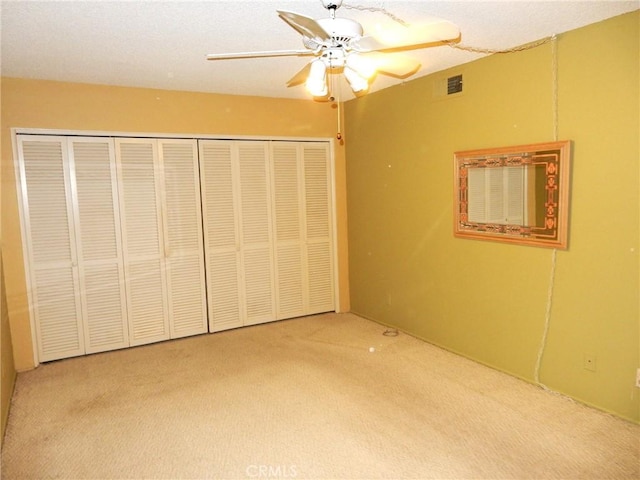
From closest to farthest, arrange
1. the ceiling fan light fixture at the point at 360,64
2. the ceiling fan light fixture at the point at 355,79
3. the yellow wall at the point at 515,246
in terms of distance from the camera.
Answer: the ceiling fan light fixture at the point at 360,64, the ceiling fan light fixture at the point at 355,79, the yellow wall at the point at 515,246

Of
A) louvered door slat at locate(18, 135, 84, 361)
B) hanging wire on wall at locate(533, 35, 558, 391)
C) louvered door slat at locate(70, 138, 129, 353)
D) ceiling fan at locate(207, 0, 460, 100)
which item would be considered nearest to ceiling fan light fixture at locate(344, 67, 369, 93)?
ceiling fan at locate(207, 0, 460, 100)

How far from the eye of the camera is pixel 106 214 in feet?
13.3

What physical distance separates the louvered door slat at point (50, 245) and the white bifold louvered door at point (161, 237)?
45cm

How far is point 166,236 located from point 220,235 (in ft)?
1.71

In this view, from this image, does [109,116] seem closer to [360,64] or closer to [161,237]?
[161,237]

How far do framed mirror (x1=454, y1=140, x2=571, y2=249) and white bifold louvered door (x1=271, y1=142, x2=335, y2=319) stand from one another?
5.66 feet

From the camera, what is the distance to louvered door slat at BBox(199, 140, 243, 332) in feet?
14.7

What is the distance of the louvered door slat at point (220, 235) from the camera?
4477mm

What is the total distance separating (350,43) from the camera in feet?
6.39

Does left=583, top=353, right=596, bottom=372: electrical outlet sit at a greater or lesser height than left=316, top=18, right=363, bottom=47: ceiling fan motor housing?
lesser

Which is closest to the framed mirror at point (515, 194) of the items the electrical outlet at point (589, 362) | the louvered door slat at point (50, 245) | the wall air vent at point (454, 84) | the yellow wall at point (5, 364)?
the wall air vent at point (454, 84)

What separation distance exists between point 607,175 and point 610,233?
0.35 metres

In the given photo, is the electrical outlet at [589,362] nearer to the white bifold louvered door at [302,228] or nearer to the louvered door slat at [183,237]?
the white bifold louvered door at [302,228]

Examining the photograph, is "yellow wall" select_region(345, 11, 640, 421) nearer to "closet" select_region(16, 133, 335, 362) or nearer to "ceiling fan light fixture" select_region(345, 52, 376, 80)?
"closet" select_region(16, 133, 335, 362)
